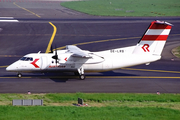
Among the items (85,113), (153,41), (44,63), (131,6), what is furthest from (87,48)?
(131,6)

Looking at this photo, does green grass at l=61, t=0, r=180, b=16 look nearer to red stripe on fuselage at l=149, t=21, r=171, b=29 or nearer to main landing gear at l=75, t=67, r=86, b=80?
red stripe on fuselage at l=149, t=21, r=171, b=29

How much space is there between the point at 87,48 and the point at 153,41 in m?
17.9

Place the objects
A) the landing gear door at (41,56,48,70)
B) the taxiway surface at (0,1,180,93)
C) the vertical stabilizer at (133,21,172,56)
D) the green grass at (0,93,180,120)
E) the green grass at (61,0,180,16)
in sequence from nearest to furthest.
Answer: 1. the green grass at (0,93,180,120)
2. the taxiway surface at (0,1,180,93)
3. the landing gear door at (41,56,48,70)
4. the vertical stabilizer at (133,21,172,56)
5. the green grass at (61,0,180,16)

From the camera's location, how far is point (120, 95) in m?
29.4

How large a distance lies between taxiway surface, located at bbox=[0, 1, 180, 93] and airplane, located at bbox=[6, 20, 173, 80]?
133 cm

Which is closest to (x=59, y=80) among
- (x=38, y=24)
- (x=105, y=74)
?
(x=105, y=74)

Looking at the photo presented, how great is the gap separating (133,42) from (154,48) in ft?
69.6

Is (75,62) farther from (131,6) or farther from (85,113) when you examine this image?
(131,6)

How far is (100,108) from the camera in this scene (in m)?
24.4

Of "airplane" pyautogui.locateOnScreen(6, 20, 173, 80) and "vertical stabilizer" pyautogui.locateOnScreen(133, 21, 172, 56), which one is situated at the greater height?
"vertical stabilizer" pyautogui.locateOnScreen(133, 21, 172, 56)

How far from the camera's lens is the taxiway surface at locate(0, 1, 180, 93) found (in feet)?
107

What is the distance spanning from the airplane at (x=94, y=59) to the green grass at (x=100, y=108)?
242 inches

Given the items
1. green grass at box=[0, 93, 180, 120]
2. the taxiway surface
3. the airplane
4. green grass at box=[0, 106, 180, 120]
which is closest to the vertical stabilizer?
the airplane

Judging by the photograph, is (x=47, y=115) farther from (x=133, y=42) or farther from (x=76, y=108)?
(x=133, y=42)
